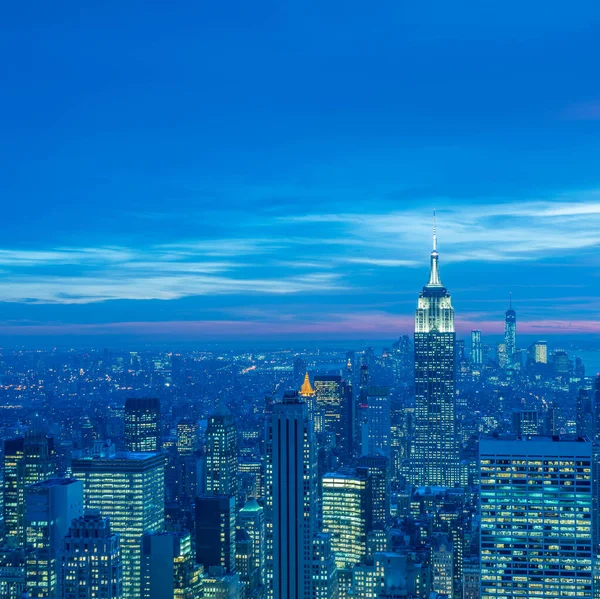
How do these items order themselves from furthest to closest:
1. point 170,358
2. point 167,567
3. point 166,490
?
point 170,358
point 166,490
point 167,567

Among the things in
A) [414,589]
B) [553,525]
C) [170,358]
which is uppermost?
[170,358]

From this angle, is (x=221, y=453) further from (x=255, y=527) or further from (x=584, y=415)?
(x=584, y=415)

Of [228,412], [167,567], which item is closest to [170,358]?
[228,412]

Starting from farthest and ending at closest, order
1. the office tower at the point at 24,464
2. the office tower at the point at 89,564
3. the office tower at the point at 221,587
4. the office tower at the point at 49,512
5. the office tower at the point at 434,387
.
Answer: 1. the office tower at the point at 434,387
2. the office tower at the point at 24,464
3. the office tower at the point at 49,512
4. the office tower at the point at 221,587
5. the office tower at the point at 89,564

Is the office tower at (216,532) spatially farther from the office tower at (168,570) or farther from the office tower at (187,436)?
the office tower at (187,436)

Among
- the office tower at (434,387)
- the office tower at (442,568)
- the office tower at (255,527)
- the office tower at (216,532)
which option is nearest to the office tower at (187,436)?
the office tower at (216,532)

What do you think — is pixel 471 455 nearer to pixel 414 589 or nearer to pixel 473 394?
pixel 473 394
